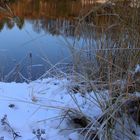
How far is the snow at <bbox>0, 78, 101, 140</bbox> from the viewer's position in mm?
2717

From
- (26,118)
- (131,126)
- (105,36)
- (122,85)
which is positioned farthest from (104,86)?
(105,36)

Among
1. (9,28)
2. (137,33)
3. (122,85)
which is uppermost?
(137,33)

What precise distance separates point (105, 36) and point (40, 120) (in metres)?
1.11

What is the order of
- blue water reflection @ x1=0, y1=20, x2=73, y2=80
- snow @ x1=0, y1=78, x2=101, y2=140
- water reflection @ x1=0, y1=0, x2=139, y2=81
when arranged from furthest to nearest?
blue water reflection @ x1=0, y1=20, x2=73, y2=80, water reflection @ x1=0, y1=0, x2=139, y2=81, snow @ x1=0, y1=78, x2=101, y2=140

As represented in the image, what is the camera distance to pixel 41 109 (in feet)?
9.66

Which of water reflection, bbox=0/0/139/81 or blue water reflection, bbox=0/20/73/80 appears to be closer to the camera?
water reflection, bbox=0/0/139/81

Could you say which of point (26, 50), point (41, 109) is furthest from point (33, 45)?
point (41, 109)

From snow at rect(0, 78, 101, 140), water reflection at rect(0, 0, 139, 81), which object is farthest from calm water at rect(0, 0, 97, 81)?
snow at rect(0, 78, 101, 140)

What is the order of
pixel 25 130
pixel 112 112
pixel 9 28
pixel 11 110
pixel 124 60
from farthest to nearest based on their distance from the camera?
pixel 9 28 → pixel 124 60 → pixel 11 110 → pixel 25 130 → pixel 112 112

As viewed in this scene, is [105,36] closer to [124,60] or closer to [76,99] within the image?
[124,60]

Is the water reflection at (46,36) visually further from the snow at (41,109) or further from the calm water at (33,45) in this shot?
the snow at (41,109)

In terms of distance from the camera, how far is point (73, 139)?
2.70 m

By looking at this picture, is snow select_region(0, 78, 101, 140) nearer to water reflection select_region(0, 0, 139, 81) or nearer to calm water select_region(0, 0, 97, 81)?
water reflection select_region(0, 0, 139, 81)

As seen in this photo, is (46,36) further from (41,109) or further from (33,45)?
(41,109)
